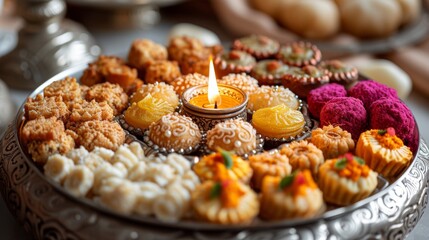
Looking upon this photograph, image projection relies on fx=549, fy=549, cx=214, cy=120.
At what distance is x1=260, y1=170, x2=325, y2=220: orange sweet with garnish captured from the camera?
0.81 metres

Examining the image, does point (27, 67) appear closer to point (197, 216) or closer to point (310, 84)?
point (310, 84)

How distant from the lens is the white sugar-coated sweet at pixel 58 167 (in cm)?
89

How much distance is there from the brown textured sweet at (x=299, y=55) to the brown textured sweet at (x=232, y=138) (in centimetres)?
36

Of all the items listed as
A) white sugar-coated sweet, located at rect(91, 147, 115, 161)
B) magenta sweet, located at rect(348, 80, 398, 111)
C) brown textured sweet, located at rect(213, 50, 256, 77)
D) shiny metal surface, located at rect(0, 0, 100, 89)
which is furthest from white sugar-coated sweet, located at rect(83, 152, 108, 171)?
shiny metal surface, located at rect(0, 0, 100, 89)

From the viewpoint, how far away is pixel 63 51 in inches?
74.0

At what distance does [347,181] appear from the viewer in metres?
0.87

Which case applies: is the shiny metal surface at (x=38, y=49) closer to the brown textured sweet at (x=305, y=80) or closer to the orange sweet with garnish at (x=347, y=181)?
the brown textured sweet at (x=305, y=80)

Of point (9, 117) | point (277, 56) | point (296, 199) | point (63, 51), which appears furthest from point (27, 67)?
point (296, 199)

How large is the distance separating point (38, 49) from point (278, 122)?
109cm

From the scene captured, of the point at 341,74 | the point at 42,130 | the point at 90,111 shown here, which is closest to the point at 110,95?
the point at 90,111

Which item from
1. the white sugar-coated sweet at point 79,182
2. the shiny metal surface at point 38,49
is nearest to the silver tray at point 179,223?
the white sugar-coated sweet at point 79,182

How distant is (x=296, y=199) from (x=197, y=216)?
149 millimetres

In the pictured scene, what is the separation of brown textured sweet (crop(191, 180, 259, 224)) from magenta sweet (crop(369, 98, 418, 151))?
36 centimetres

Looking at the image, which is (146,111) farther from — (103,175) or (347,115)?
(347,115)
